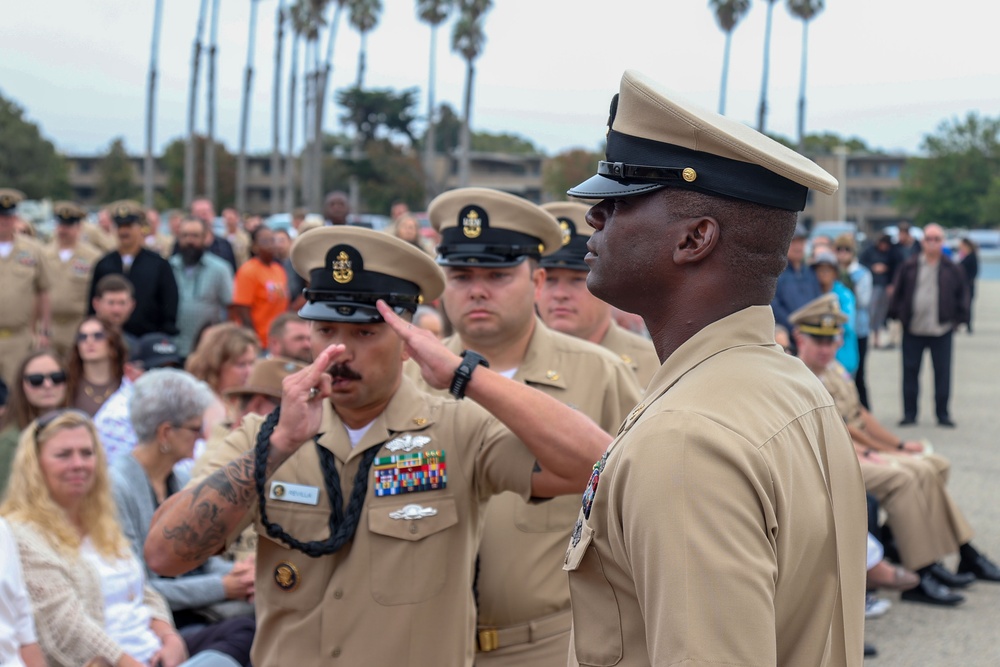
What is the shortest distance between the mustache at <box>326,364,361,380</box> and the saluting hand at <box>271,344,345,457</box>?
0.57 feet

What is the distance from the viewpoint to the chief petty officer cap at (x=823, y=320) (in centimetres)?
742

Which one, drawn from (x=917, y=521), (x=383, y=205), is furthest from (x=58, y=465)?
(x=383, y=205)

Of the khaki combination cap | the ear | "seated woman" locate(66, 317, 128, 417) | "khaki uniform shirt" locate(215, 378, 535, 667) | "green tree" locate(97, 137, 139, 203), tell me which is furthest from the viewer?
"green tree" locate(97, 137, 139, 203)

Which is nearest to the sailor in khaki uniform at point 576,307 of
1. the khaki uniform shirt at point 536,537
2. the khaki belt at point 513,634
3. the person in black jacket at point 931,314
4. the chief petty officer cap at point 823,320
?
the khaki uniform shirt at point 536,537

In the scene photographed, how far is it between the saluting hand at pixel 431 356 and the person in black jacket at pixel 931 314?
10.8 m

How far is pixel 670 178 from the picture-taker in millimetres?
1737

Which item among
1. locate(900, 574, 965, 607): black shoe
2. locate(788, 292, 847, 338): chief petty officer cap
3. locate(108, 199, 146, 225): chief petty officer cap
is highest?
locate(108, 199, 146, 225): chief petty officer cap

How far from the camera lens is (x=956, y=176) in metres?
76.2

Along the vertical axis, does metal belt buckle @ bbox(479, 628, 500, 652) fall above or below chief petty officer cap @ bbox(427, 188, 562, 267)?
below

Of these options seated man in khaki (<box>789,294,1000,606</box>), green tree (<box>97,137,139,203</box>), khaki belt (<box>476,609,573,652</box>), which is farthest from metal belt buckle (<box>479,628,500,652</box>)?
green tree (<box>97,137,139,203</box>)

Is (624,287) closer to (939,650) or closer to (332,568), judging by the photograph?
(332,568)

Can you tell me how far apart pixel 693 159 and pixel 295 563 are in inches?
67.6

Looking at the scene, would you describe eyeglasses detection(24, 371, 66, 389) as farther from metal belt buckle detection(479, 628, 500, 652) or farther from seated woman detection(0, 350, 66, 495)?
metal belt buckle detection(479, 628, 500, 652)

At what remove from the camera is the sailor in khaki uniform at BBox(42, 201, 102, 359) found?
10.2 meters
